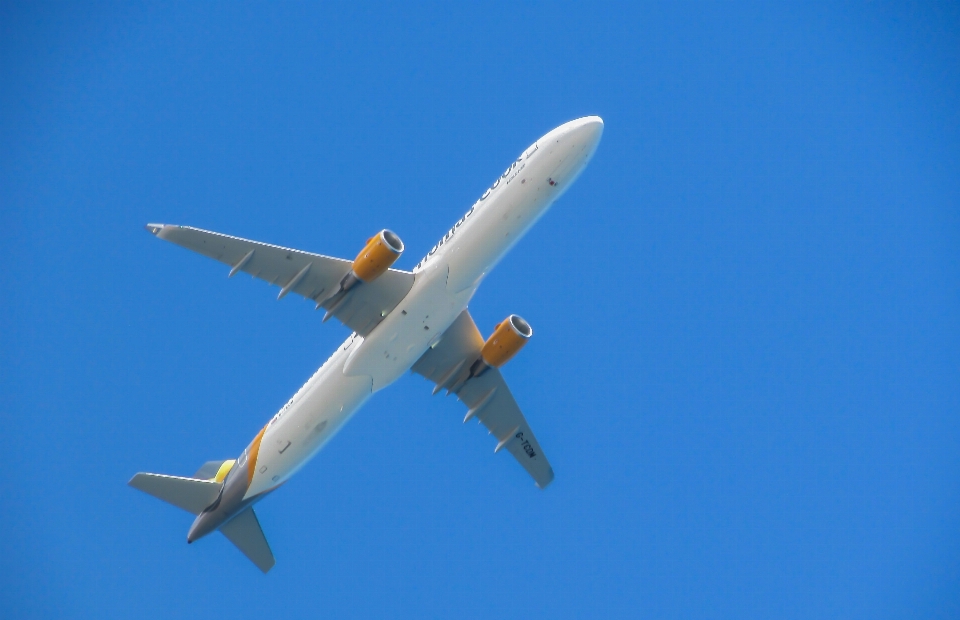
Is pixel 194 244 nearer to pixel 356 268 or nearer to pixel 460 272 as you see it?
pixel 356 268

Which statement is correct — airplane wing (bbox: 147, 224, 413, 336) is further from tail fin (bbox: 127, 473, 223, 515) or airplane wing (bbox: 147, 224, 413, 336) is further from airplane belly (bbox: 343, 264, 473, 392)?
tail fin (bbox: 127, 473, 223, 515)

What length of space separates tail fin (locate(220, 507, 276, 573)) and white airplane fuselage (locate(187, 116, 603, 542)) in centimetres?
180

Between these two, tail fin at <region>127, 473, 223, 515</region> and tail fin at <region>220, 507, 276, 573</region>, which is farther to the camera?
tail fin at <region>220, 507, 276, 573</region>

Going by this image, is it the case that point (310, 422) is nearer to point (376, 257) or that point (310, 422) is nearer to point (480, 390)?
point (376, 257)

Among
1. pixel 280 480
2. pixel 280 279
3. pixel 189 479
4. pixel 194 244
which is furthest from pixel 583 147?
pixel 189 479

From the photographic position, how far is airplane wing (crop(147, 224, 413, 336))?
3497 cm

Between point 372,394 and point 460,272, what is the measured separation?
6.45 m

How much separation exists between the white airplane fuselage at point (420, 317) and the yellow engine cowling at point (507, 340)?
119 inches

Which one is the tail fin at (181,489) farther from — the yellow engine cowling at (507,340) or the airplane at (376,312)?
the yellow engine cowling at (507,340)

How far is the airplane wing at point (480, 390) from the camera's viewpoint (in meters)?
40.0

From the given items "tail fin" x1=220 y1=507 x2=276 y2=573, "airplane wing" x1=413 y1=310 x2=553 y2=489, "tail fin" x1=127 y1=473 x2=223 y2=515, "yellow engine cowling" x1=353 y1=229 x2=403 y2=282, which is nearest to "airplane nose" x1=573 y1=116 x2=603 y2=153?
"yellow engine cowling" x1=353 y1=229 x2=403 y2=282

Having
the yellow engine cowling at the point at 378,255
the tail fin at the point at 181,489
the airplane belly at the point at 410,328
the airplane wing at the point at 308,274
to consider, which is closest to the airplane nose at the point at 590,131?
the airplane belly at the point at 410,328

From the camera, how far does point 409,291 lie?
3531 centimetres

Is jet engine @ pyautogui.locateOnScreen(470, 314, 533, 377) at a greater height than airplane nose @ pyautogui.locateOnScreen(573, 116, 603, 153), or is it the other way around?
airplane nose @ pyautogui.locateOnScreen(573, 116, 603, 153)
